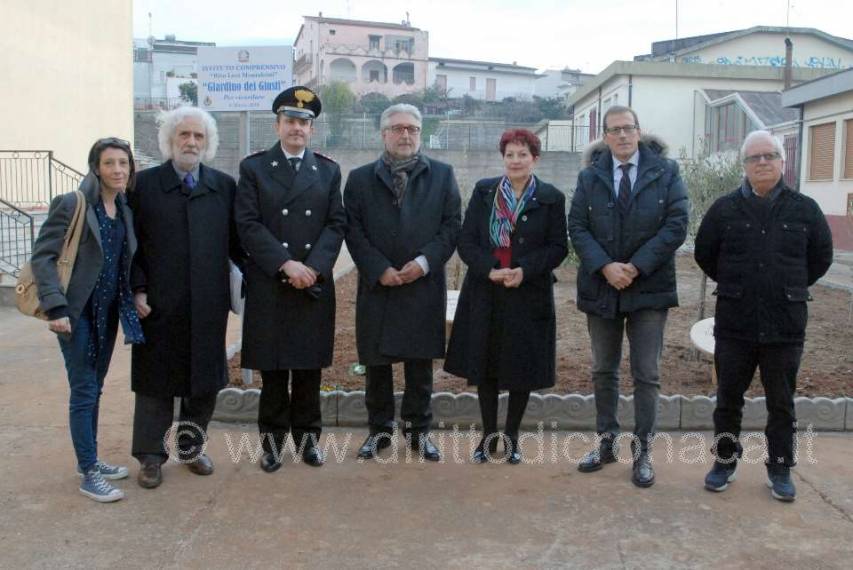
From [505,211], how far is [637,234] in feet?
2.42

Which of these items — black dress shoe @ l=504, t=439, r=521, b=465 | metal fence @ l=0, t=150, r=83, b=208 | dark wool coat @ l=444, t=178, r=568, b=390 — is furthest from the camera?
metal fence @ l=0, t=150, r=83, b=208

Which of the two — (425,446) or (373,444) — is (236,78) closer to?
(373,444)

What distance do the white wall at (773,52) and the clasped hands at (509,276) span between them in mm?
37520

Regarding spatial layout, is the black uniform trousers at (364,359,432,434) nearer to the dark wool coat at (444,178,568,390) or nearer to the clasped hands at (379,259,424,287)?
the dark wool coat at (444,178,568,390)

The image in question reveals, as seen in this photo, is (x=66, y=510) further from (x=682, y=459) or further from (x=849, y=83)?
(x=849, y=83)

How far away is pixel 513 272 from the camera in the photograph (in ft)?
15.2

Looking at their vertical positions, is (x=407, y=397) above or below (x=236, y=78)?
below

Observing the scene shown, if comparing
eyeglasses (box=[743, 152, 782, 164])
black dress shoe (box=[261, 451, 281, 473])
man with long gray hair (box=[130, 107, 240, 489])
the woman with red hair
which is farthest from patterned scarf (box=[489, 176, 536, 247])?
black dress shoe (box=[261, 451, 281, 473])

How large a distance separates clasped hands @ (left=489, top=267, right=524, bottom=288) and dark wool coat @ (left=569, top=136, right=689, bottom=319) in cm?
34

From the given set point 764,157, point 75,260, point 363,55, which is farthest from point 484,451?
point 363,55

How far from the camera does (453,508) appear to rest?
4.16 metres

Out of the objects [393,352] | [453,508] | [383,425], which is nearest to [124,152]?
[393,352]

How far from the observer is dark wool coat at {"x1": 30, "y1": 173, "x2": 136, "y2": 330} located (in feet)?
13.1

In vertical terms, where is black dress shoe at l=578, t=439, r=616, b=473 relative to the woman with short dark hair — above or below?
below
